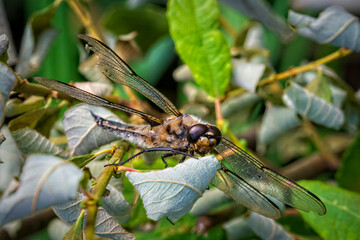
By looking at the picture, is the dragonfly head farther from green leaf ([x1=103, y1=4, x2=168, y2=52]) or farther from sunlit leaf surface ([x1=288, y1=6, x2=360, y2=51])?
green leaf ([x1=103, y1=4, x2=168, y2=52])

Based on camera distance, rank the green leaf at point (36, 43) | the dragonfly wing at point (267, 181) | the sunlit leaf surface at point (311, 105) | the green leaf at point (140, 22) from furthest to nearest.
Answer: the green leaf at point (140, 22)
the green leaf at point (36, 43)
the sunlit leaf surface at point (311, 105)
the dragonfly wing at point (267, 181)

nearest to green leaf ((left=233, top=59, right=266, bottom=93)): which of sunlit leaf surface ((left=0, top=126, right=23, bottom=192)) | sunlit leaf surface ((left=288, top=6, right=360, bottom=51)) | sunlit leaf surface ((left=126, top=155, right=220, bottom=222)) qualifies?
sunlit leaf surface ((left=288, top=6, right=360, bottom=51))

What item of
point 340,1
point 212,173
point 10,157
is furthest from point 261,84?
point 340,1

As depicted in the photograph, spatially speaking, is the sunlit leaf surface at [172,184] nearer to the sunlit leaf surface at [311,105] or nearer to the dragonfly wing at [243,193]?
the dragonfly wing at [243,193]

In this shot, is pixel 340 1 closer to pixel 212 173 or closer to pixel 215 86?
pixel 215 86

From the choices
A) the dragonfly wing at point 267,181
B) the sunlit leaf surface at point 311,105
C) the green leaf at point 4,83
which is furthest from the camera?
the sunlit leaf surface at point 311,105

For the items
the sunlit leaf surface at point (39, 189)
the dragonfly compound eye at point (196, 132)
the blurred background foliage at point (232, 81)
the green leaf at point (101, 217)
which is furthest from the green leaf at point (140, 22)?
the sunlit leaf surface at point (39, 189)
